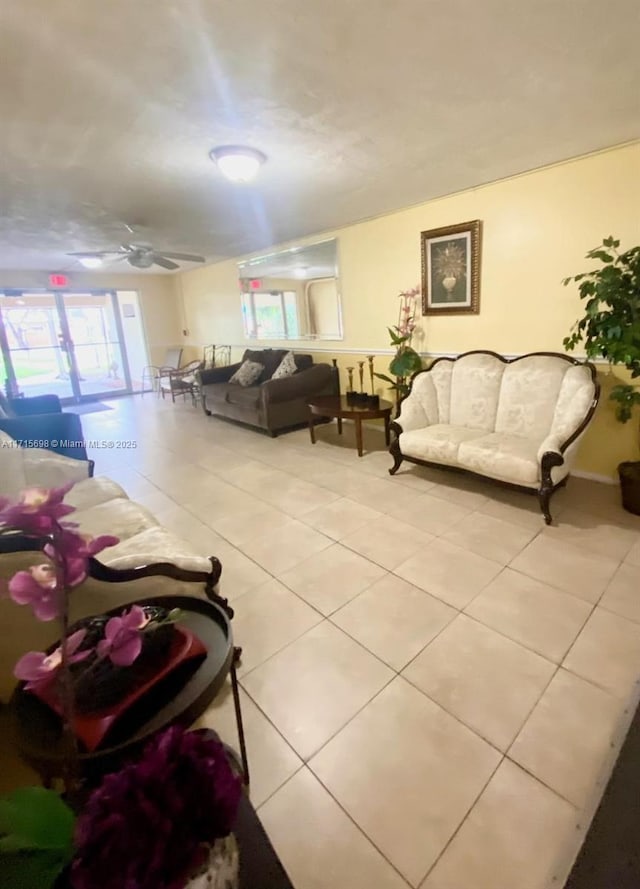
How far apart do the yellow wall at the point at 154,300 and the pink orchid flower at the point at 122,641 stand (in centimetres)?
799

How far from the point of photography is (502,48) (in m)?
1.66

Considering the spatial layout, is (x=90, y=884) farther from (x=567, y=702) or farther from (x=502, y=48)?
(x=502, y=48)

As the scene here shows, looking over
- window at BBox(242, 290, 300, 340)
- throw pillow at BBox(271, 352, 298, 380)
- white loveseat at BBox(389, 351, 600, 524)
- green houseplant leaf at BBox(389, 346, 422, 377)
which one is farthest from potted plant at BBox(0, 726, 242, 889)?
window at BBox(242, 290, 300, 340)

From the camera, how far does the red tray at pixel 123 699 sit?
0.87 metres

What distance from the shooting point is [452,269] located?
3.72 m

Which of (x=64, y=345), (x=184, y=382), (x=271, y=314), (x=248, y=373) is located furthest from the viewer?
(x=64, y=345)

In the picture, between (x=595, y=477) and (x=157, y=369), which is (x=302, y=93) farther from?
(x=157, y=369)

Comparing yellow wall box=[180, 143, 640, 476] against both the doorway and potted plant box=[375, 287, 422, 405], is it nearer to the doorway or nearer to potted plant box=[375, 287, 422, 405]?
potted plant box=[375, 287, 422, 405]

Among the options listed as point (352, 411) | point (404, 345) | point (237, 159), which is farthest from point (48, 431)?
point (404, 345)

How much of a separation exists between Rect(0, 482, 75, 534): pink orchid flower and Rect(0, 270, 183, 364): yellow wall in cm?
796

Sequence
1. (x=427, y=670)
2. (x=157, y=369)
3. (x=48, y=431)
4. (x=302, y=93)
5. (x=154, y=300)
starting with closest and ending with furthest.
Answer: (x=427, y=670) → (x=302, y=93) → (x=48, y=431) → (x=154, y=300) → (x=157, y=369)

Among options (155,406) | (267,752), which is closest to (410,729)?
(267,752)

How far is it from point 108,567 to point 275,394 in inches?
137

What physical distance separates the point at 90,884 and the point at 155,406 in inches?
271
